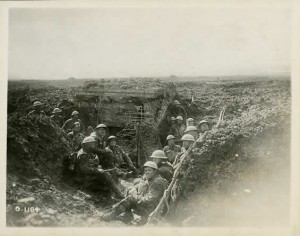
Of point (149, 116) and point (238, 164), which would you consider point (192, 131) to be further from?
point (238, 164)

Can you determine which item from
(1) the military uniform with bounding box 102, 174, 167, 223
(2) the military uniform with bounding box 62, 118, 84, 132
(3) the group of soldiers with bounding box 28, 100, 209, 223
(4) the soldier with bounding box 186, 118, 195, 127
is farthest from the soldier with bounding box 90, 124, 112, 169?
(4) the soldier with bounding box 186, 118, 195, 127

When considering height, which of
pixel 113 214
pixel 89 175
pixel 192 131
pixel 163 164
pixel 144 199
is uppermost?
pixel 192 131

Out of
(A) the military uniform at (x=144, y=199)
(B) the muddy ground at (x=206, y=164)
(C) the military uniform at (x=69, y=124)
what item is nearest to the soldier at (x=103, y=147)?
(C) the military uniform at (x=69, y=124)

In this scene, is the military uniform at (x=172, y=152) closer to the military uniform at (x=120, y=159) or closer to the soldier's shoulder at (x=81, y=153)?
the military uniform at (x=120, y=159)

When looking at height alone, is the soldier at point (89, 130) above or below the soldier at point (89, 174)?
above

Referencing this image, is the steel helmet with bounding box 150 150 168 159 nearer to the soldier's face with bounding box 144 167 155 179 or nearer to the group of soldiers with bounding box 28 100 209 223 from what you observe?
the group of soldiers with bounding box 28 100 209 223

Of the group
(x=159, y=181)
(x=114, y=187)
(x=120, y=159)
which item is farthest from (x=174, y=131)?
(x=114, y=187)
